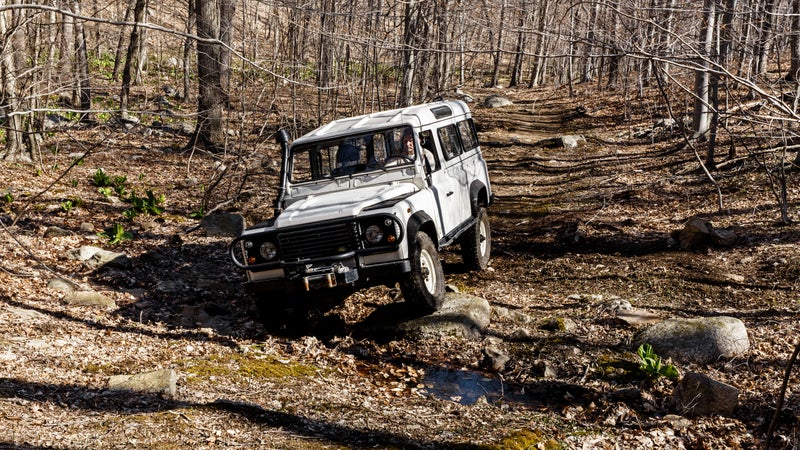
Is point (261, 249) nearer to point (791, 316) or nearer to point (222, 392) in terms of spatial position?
point (222, 392)

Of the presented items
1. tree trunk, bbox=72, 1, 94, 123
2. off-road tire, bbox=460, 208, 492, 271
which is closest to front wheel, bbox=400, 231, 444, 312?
off-road tire, bbox=460, 208, 492, 271

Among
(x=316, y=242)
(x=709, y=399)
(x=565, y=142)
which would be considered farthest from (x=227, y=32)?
(x=709, y=399)

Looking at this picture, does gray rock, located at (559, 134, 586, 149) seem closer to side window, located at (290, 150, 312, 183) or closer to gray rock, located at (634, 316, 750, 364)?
side window, located at (290, 150, 312, 183)

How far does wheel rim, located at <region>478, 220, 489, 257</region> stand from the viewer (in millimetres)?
9430

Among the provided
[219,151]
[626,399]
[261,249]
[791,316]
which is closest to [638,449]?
[626,399]

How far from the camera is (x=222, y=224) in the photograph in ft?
38.3

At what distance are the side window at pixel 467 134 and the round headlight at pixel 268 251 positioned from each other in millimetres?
3492

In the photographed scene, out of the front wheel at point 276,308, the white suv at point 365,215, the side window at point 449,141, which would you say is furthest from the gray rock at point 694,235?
the front wheel at point 276,308

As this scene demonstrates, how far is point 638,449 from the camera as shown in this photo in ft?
16.7

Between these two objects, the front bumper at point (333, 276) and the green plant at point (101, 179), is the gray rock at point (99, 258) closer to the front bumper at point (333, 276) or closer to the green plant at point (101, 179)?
the front bumper at point (333, 276)

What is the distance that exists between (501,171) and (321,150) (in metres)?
9.98

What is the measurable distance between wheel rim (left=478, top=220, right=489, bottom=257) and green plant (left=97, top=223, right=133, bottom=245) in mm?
5320

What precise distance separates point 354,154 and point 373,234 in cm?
157

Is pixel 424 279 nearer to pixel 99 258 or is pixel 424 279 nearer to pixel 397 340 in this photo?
pixel 397 340
